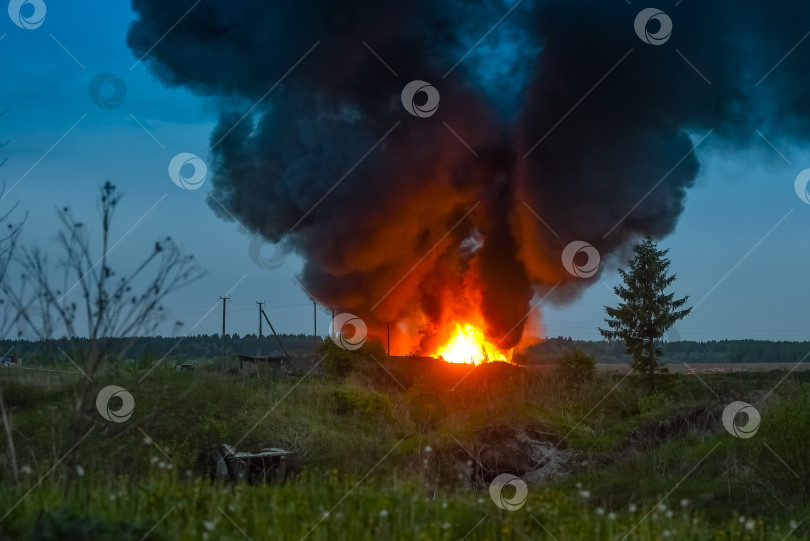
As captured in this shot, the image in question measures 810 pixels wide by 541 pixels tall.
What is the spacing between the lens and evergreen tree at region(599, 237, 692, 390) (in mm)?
31516

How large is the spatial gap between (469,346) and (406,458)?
23741 mm

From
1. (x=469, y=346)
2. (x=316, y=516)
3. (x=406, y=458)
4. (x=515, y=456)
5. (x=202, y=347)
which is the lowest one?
(x=316, y=516)

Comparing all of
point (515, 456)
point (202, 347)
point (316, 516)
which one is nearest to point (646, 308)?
point (515, 456)

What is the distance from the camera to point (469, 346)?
42844 mm

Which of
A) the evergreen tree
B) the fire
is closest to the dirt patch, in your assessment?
the evergreen tree

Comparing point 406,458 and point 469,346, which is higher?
point 469,346

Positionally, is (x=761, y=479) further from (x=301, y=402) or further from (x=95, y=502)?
(x=301, y=402)

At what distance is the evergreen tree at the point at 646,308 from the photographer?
31.5m

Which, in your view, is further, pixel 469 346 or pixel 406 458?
pixel 469 346

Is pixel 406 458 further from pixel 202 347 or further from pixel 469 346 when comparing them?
pixel 202 347

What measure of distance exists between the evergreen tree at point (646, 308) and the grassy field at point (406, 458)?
4.43 ft

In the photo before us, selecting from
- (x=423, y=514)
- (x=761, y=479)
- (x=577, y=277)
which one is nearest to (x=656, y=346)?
(x=577, y=277)

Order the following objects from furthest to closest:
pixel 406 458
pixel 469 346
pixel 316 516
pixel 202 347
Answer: pixel 202 347, pixel 469 346, pixel 406 458, pixel 316 516

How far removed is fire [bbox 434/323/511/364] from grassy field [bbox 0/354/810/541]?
757cm
